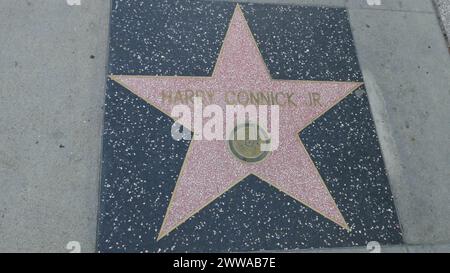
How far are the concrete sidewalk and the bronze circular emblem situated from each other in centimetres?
84

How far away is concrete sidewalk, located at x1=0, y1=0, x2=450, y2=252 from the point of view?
2355 mm

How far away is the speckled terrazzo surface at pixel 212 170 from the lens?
238 cm

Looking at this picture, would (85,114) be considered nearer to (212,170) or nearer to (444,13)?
(212,170)

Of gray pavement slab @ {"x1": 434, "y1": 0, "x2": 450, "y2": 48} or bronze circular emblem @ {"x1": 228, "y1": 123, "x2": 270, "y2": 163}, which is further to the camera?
gray pavement slab @ {"x1": 434, "y1": 0, "x2": 450, "y2": 48}

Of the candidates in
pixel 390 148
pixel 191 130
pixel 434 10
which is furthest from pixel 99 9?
pixel 434 10

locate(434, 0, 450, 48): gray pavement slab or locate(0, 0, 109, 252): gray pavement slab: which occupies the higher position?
locate(434, 0, 450, 48): gray pavement slab

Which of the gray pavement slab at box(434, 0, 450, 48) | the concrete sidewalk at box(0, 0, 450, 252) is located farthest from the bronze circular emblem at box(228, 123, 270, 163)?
the gray pavement slab at box(434, 0, 450, 48)

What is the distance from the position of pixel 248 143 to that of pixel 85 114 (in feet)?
3.50

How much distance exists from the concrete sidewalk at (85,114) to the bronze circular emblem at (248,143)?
0.84 m

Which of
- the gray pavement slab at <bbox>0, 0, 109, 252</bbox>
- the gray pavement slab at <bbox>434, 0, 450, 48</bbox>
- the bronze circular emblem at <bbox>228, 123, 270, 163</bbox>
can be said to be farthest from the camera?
the gray pavement slab at <bbox>434, 0, 450, 48</bbox>

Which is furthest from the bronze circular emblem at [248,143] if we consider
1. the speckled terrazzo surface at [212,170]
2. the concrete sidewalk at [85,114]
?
the concrete sidewalk at [85,114]

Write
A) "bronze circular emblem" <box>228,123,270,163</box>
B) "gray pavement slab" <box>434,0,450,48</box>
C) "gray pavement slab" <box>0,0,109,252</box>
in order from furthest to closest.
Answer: "gray pavement slab" <box>434,0,450,48</box>
"bronze circular emblem" <box>228,123,270,163</box>
"gray pavement slab" <box>0,0,109,252</box>

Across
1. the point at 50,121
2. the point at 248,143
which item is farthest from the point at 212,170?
the point at 50,121

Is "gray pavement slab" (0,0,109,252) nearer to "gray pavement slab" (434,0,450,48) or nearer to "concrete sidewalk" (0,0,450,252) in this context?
"concrete sidewalk" (0,0,450,252)
